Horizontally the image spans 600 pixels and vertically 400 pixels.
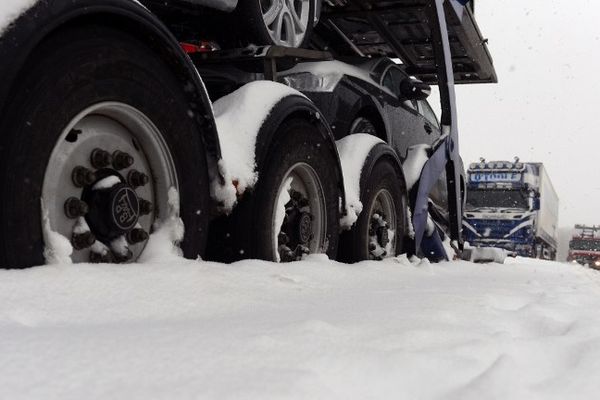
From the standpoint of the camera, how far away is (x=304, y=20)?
400 cm

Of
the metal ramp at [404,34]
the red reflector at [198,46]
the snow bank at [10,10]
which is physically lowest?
the snow bank at [10,10]

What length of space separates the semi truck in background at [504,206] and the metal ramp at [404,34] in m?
16.2

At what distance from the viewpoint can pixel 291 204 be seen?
325cm

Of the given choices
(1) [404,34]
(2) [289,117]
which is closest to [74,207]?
(2) [289,117]

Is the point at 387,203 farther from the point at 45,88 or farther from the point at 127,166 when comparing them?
the point at 45,88

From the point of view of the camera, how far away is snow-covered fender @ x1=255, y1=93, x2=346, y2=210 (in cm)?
279

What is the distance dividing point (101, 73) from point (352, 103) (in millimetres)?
2488

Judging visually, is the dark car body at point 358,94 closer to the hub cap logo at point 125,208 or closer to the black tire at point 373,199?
the black tire at point 373,199

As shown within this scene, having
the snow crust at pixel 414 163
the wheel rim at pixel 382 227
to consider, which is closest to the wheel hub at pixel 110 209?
the wheel rim at pixel 382 227

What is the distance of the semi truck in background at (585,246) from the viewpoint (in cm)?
2762

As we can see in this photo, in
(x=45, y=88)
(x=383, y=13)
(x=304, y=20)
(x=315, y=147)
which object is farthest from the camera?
(x=383, y=13)

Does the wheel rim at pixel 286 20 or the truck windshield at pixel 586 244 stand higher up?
the wheel rim at pixel 286 20

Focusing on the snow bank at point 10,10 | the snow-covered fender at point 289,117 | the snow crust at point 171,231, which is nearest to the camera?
the snow bank at point 10,10

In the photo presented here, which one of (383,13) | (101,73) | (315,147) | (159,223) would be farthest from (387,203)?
(101,73)
